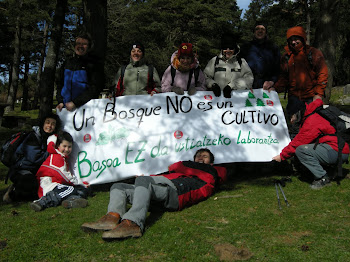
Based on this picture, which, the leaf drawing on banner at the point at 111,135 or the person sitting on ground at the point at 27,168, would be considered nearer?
the person sitting on ground at the point at 27,168

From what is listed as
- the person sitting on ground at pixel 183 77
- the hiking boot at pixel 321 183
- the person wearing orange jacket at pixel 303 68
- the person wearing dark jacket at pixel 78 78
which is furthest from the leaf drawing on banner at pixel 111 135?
the hiking boot at pixel 321 183

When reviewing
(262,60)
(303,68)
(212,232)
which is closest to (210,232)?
Result: (212,232)

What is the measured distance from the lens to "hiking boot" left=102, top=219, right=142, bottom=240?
3.20 meters

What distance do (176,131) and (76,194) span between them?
178 centimetres

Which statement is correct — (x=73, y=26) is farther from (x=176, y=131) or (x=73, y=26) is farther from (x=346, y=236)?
(x=346, y=236)

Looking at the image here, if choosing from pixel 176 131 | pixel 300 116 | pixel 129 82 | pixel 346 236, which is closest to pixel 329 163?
pixel 300 116

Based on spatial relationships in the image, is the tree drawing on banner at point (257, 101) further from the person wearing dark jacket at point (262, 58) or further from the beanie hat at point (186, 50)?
the beanie hat at point (186, 50)

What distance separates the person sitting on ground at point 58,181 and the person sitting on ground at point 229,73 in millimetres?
2453

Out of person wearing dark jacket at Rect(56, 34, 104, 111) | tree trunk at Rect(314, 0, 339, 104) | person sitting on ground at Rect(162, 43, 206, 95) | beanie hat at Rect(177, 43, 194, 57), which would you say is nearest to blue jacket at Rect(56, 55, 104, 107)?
person wearing dark jacket at Rect(56, 34, 104, 111)

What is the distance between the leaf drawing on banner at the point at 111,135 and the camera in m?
5.41

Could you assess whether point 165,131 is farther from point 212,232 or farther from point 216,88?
point 212,232

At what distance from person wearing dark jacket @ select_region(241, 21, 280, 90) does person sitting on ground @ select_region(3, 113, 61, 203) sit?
12.1 feet

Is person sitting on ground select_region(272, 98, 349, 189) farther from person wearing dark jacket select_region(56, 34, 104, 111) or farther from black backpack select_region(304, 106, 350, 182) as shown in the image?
person wearing dark jacket select_region(56, 34, 104, 111)

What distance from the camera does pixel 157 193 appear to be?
388 centimetres
